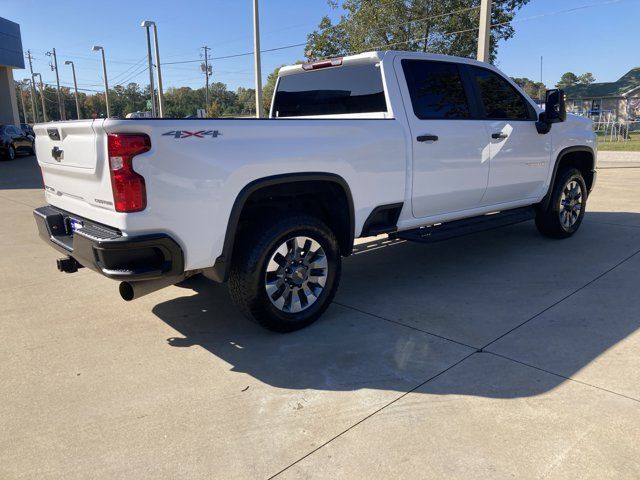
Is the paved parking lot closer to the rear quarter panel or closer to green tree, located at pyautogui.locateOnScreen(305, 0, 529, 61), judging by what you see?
the rear quarter panel

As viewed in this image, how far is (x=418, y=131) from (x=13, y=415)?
358 centimetres

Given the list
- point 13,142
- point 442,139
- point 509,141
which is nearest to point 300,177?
point 442,139

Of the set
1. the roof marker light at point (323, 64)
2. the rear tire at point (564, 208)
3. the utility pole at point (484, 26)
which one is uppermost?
the utility pole at point (484, 26)

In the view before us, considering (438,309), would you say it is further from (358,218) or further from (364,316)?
(358,218)

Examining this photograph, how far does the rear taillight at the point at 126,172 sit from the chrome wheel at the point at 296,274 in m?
1.05

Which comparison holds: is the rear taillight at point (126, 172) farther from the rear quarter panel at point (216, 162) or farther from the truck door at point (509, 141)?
the truck door at point (509, 141)

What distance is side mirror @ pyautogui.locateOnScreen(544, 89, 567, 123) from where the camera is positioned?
18.8 ft

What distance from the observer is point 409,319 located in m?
4.23

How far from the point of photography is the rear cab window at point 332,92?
473cm

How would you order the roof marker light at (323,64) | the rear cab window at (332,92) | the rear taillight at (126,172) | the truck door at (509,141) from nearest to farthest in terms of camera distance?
the rear taillight at (126,172), the rear cab window at (332,92), the roof marker light at (323,64), the truck door at (509,141)

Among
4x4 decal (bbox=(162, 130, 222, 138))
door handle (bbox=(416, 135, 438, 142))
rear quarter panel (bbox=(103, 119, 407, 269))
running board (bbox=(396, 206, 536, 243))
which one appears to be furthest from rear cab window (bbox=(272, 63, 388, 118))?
4x4 decal (bbox=(162, 130, 222, 138))

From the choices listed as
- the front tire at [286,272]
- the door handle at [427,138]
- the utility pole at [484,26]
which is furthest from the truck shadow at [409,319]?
the utility pole at [484,26]

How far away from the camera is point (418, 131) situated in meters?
4.57

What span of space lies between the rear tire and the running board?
0.44 meters
